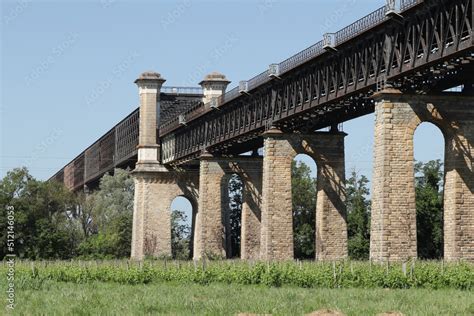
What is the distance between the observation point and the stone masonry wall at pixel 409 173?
4816 centimetres

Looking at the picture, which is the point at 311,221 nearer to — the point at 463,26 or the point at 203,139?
the point at 203,139

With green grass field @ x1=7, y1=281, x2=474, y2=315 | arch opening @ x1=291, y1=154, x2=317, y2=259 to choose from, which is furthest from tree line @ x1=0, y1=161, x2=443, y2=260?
green grass field @ x1=7, y1=281, x2=474, y2=315

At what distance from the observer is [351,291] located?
135 ft

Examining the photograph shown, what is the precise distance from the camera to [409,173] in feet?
160

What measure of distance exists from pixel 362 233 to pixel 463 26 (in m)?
49.7

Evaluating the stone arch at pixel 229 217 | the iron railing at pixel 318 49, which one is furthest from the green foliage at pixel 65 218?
the iron railing at pixel 318 49

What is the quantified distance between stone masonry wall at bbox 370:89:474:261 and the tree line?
33629mm

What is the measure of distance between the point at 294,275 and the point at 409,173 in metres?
6.79

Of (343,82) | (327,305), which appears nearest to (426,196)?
(343,82)

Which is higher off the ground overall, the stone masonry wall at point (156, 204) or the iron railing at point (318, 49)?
the iron railing at point (318, 49)

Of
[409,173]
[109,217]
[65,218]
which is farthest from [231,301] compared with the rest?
[109,217]

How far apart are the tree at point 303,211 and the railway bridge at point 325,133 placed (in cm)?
1079

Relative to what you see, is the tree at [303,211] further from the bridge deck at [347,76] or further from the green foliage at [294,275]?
the green foliage at [294,275]

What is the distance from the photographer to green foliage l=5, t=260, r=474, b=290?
45.2 meters
